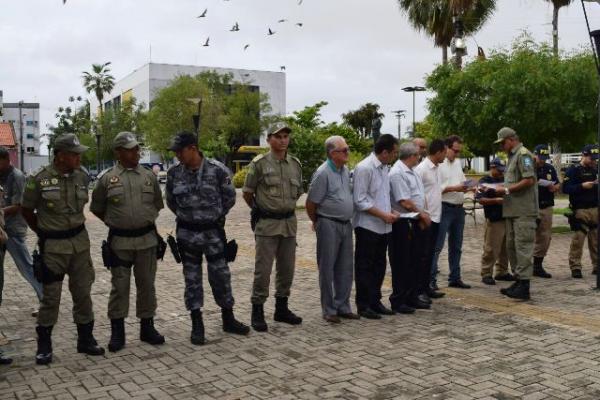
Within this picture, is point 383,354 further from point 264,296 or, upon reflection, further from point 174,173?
point 174,173

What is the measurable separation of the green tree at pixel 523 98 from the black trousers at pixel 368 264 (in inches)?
406

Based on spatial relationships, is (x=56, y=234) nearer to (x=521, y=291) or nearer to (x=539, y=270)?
(x=521, y=291)

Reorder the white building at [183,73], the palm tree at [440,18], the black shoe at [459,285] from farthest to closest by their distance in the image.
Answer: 1. the white building at [183,73]
2. the palm tree at [440,18]
3. the black shoe at [459,285]

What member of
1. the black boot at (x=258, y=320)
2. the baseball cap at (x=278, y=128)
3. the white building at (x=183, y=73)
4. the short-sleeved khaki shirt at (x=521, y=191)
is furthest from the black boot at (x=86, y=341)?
the white building at (x=183, y=73)

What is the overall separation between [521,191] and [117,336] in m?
4.67

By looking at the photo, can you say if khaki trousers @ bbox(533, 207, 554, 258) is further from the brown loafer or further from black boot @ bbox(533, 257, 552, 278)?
the brown loafer

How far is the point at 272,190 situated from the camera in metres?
6.02

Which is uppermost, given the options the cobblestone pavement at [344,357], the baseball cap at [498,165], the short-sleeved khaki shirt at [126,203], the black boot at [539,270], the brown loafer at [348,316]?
the baseball cap at [498,165]

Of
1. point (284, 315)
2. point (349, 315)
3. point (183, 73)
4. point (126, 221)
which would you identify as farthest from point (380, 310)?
point (183, 73)

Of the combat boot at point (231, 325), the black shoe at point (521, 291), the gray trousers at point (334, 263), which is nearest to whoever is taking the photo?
the combat boot at point (231, 325)

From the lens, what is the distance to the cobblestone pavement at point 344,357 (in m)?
4.44

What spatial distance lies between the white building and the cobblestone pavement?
7196 centimetres

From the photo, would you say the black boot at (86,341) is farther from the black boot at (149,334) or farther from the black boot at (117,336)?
the black boot at (149,334)

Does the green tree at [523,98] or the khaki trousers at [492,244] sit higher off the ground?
the green tree at [523,98]
